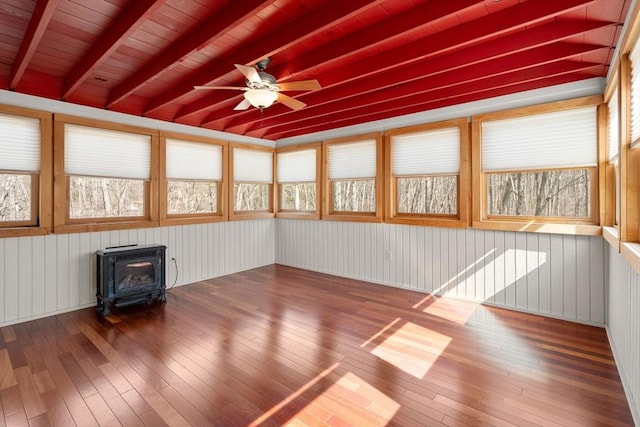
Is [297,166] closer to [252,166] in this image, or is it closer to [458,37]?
[252,166]

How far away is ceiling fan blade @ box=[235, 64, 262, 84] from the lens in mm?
2441

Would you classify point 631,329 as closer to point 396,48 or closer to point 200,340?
point 396,48

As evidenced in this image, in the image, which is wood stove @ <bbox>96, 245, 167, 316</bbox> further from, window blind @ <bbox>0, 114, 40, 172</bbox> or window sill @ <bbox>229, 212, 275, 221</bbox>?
window sill @ <bbox>229, 212, 275, 221</bbox>

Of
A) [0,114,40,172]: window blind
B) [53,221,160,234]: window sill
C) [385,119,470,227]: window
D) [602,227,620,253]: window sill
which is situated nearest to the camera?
[602,227,620,253]: window sill

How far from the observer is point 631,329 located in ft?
7.08

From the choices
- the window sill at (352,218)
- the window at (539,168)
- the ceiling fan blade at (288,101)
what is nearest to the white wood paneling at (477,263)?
the window sill at (352,218)

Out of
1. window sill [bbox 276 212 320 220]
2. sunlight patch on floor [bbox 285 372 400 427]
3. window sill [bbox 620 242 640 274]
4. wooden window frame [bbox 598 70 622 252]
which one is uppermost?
wooden window frame [bbox 598 70 622 252]

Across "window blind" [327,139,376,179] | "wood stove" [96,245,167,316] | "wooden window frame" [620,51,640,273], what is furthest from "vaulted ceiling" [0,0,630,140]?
"wood stove" [96,245,167,316]

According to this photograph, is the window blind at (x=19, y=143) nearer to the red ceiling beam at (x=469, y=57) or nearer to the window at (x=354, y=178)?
the red ceiling beam at (x=469, y=57)

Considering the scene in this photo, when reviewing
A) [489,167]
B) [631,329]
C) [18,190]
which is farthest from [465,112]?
[18,190]

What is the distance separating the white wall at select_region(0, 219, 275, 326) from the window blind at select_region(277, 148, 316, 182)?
1.59 m

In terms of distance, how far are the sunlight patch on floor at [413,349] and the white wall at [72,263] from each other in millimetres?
3482

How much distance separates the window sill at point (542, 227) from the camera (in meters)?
3.30

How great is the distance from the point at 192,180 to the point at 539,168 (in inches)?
192
